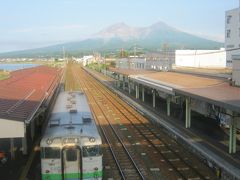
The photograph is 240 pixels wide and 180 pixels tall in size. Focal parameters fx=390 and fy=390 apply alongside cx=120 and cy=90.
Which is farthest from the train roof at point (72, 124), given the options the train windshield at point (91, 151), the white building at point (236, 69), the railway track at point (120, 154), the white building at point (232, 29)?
the white building at point (232, 29)

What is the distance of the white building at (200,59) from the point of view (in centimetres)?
5692

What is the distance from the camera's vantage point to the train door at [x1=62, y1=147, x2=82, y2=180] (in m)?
11.6

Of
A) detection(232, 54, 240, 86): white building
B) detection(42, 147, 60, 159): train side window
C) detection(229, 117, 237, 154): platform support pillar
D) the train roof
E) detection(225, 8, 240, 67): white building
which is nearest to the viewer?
detection(42, 147, 60, 159): train side window

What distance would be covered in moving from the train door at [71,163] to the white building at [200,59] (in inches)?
1803

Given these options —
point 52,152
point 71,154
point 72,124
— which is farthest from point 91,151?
point 72,124

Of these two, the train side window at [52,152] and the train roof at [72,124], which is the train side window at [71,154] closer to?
the train side window at [52,152]

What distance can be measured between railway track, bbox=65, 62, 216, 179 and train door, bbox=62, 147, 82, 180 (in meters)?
3.34

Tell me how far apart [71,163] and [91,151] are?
692 millimetres

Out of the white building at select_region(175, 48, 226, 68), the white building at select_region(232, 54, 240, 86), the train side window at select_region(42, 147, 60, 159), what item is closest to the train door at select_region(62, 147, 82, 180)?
the train side window at select_region(42, 147, 60, 159)

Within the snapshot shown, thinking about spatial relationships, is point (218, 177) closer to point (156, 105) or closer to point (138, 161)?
point (138, 161)

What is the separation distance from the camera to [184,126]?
906 inches

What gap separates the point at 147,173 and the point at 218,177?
2.69m

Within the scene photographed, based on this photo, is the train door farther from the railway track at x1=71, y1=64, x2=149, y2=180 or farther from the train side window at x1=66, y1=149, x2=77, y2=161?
the railway track at x1=71, y1=64, x2=149, y2=180

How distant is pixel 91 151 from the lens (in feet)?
38.7
